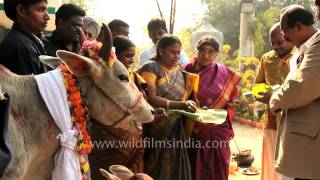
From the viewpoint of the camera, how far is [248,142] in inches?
396

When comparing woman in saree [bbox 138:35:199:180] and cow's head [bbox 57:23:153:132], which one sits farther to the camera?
woman in saree [bbox 138:35:199:180]

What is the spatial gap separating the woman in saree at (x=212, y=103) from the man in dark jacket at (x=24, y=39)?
209 centimetres

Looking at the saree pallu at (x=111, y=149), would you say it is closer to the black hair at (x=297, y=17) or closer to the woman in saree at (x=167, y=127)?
the woman in saree at (x=167, y=127)

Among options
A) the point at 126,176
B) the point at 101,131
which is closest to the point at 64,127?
the point at 126,176

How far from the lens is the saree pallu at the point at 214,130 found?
188 inches

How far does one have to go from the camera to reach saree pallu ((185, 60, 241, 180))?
478 cm

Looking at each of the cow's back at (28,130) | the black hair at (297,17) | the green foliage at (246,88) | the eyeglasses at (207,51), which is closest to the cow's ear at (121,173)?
the cow's back at (28,130)

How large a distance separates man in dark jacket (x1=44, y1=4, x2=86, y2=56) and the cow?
1131 mm

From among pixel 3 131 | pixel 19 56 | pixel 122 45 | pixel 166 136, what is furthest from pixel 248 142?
pixel 3 131

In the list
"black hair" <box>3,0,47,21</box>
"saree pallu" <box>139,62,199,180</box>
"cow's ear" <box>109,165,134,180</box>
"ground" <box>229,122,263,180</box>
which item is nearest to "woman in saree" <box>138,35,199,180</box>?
"saree pallu" <box>139,62,199,180</box>

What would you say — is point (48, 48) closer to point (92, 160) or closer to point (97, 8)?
point (92, 160)

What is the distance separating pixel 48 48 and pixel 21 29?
2.19 feet

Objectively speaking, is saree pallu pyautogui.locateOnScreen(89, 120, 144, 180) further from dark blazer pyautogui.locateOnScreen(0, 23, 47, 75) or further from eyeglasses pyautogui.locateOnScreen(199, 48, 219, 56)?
eyeglasses pyautogui.locateOnScreen(199, 48, 219, 56)

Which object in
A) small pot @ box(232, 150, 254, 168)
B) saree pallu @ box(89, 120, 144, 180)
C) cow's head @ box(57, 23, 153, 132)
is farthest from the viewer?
small pot @ box(232, 150, 254, 168)
